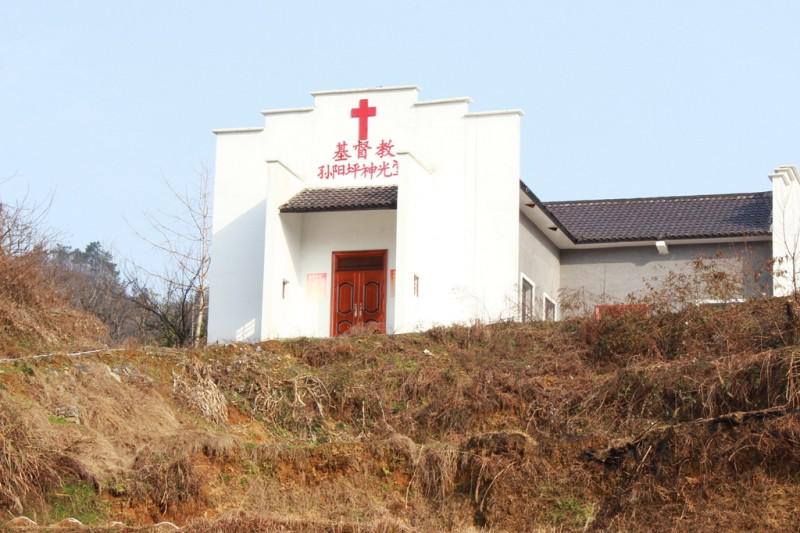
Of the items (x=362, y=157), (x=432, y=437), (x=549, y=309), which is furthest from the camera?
(x=549, y=309)

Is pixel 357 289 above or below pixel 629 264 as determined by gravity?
below

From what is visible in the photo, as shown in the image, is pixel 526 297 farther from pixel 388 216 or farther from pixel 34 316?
pixel 34 316

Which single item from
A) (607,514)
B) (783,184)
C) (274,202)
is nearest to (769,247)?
(783,184)

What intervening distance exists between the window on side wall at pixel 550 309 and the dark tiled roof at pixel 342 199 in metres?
4.76

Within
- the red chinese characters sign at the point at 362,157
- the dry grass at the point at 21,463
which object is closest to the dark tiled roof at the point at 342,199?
the red chinese characters sign at the point at 362,157

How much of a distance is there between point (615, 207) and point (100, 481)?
19.4 metres

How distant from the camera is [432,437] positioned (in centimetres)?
1852

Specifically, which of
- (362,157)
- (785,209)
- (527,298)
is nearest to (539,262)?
(527,298)

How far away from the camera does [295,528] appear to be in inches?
523

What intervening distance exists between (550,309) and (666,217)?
142 inches

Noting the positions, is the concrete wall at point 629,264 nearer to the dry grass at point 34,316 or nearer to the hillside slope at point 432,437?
the hillside slope at point 432,437

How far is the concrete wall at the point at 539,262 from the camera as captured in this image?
2764cm

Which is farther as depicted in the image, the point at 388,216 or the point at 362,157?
the point at 362,157

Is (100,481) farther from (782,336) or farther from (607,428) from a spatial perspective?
(782,336)
